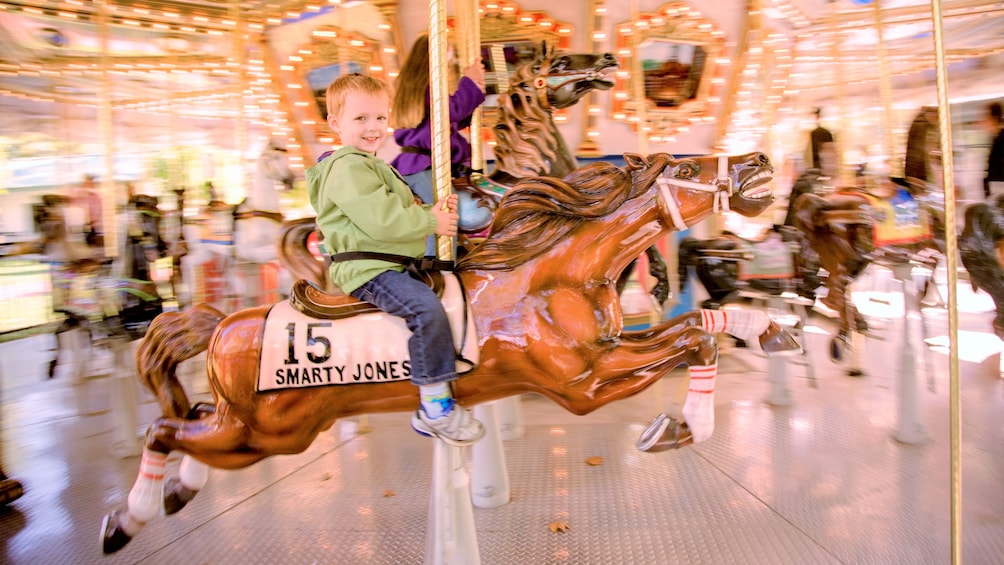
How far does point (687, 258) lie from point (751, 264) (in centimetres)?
45

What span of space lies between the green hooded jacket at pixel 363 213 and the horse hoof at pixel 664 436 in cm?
79

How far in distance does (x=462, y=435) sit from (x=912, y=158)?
3.14 m

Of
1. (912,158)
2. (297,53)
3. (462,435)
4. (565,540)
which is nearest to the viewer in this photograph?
(462,435)

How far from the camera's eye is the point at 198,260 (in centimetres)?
405

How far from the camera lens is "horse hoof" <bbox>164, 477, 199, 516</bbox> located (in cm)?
173

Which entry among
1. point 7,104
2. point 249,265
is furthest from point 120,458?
point 7,104

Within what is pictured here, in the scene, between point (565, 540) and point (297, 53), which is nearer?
point (565, 540)

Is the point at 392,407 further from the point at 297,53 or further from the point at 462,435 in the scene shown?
the point at 297,53

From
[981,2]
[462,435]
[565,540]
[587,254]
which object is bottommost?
[565,540]

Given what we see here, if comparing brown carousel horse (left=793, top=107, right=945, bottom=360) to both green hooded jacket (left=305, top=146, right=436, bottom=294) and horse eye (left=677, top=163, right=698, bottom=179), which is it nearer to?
horse eye (left=677, top=163, right=698, bottom=179)

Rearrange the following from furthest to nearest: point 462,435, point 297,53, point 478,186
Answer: point 297,53 < point 478,186 < point 462,435

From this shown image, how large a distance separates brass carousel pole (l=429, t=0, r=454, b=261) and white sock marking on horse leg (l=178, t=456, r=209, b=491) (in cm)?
93

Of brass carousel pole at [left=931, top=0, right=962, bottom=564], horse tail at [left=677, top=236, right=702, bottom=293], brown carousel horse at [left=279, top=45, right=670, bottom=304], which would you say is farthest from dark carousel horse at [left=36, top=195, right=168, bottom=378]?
brass carousel pole at [left=931, top=0, right=962, bottom=564]

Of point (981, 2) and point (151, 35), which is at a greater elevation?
point (151, 35)
